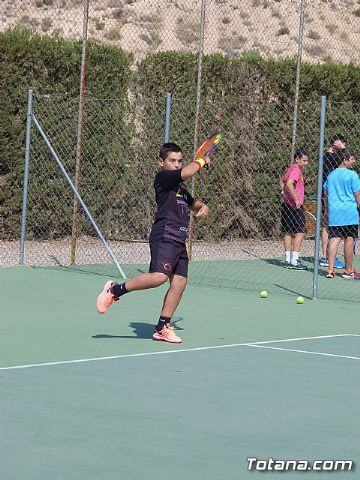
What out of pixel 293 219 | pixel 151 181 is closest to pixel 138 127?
pixel 151 181

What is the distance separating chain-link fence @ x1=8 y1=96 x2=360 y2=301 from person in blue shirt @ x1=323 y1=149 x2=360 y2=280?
31.9 inches

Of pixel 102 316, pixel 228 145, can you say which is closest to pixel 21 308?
pixel 102 316

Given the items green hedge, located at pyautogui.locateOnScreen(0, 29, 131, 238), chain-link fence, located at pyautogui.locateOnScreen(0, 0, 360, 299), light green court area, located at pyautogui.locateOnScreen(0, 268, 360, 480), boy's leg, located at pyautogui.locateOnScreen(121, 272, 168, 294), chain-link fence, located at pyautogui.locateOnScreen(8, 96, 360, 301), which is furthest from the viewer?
green hedge, located at pyautogui.locateOnScreen(0, 29, 131, 238)

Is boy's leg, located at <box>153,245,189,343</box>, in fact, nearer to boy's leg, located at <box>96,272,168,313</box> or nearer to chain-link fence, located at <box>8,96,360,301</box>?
boy's leg, located at <box>96,272,168,313</box>

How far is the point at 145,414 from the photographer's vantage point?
7.48 metres

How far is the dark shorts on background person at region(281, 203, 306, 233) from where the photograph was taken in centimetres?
1673

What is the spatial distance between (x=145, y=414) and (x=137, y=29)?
107 feet

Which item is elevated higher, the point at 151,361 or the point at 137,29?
the point at 137,29

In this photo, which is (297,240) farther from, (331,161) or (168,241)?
(168,241)

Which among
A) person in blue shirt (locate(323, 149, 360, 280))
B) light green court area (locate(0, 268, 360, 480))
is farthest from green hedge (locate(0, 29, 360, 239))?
light green court area (locate(0, 268, 360, 480))

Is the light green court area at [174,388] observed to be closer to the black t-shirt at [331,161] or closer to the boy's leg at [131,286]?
the boy's leg at [131,286]

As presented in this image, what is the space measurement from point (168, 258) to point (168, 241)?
15cm

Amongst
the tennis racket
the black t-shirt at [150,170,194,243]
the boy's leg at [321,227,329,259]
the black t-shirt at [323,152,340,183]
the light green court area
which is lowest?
the light green court area

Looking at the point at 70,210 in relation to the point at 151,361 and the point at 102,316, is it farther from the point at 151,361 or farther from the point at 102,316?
the point at 151,361
